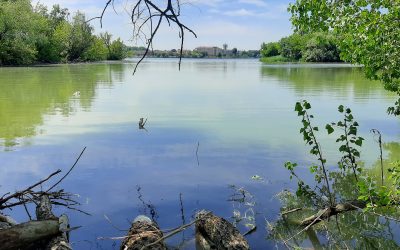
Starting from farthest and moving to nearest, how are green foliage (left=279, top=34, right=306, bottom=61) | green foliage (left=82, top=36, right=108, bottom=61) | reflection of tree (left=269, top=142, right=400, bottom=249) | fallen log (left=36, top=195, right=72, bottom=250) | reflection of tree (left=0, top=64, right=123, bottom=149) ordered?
green foliage (left=279, top=34, right=306, bottom=61)
green foliage (left=82, top=36, right=108, bottom=61)
reflection of tree (left=0, top=64, right=123, bottom=149)
reflection of tree (left=269, top=142, right=400, bottom=249)
fallen log (left=36, top=195, right=72, bottom=250)

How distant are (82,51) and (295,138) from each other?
87803mm

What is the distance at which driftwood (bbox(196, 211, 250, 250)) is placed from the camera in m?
5.96

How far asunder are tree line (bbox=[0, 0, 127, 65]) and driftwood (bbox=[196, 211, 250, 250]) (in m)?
40.0

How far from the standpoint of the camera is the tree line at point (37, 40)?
6512 cm

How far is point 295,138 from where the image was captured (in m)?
14.1

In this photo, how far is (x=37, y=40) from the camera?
73.8 metres

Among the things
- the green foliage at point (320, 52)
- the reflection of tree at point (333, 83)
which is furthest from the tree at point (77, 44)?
the green foliage at point (320, 52)

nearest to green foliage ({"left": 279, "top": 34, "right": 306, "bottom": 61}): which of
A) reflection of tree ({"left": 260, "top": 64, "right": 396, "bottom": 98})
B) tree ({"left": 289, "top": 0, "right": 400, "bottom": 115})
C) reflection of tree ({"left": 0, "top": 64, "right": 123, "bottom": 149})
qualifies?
reflection of tree ({"left": 260, "top": 64, "right": 396, "bottom": 98})

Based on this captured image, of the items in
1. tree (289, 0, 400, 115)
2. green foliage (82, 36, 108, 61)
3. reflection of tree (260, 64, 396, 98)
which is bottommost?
reflection of tree (260, 64, 396, 98)

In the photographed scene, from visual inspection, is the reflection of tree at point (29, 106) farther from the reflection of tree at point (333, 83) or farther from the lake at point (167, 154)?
the reflection of tree at point (333, 83)

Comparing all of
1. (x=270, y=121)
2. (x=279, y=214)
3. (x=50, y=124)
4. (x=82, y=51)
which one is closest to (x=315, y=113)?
(x=270, y=121)

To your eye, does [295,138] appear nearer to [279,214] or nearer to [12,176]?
[279,214]

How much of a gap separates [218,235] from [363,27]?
525cm

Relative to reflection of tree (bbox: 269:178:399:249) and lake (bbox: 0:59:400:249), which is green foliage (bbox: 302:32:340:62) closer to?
lake (bbox: 0:59:400:249)
